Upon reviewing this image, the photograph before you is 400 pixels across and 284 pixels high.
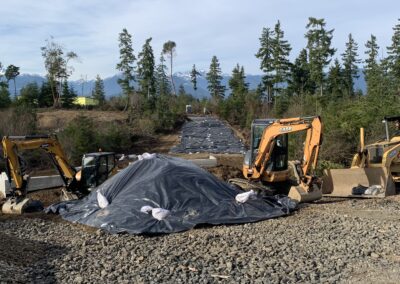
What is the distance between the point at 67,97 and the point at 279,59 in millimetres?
19950

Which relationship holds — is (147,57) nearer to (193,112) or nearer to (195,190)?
(193,112)

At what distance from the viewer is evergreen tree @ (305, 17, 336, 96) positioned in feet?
143

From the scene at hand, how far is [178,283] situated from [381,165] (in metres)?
9.12

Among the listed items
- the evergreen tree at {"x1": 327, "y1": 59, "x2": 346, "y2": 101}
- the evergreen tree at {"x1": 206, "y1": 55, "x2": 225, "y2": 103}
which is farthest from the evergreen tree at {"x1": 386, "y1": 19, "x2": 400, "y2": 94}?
the evergreen tree at {"x1": 206, "y1": 55, "x2": 225, "y2": 103}

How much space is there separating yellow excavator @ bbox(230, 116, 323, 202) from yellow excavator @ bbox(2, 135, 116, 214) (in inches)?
166

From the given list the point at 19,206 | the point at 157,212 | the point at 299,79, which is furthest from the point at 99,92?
the point at 157,212

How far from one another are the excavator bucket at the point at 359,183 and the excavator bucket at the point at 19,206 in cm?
814

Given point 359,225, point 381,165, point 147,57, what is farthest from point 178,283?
point 147,57

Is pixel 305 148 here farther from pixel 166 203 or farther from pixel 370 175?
pixel 166 203

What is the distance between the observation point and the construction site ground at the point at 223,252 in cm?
708

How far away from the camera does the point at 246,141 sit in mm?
32844

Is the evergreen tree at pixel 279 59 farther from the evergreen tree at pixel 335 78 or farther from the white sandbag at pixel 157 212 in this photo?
the white sandbag at pixel 157 212

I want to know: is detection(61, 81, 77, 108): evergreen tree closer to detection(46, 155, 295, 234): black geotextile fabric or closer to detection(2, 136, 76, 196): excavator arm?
detection(2, 136, 76, 196): excavator arm

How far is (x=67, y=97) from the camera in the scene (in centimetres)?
4038
